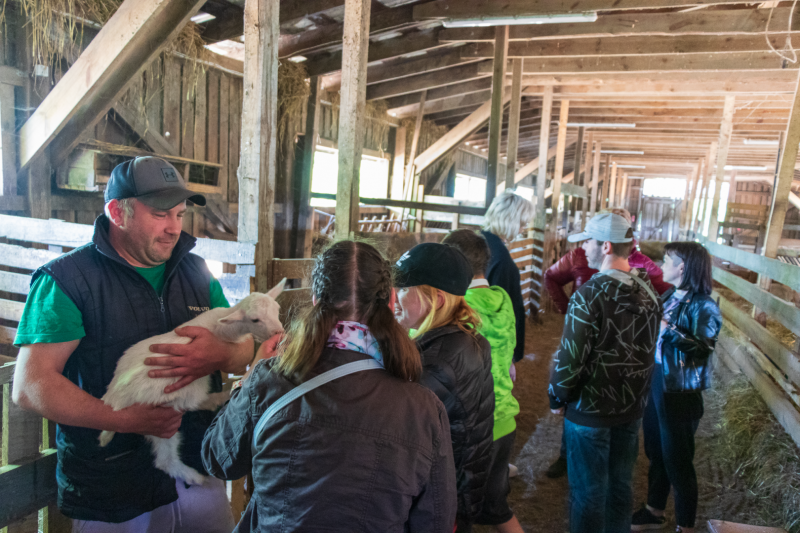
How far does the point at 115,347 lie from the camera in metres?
1.72

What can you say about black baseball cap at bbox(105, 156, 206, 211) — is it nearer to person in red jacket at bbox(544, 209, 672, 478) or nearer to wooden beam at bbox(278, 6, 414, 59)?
person in red jacket at bbox(544, 209, 672, 478)

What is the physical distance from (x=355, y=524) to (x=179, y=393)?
986 millimetres

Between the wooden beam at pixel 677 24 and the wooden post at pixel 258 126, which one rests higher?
the wooden beam at pixel 677 24

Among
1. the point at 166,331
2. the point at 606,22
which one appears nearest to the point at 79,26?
the point at 166,331

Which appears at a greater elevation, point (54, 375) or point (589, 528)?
point (54, 375)

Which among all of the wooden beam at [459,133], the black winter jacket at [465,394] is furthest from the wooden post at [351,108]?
the wooden beam at [459,133]

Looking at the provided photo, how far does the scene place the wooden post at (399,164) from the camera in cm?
1060

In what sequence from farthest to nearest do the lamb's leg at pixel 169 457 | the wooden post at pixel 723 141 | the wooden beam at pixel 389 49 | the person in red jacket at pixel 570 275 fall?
the wooden post at pixel 723 141 → the wooden beam at pixel 389 49 → the person in red jacket at pixel 570 275 → the lamb's leg at pixel 169 457

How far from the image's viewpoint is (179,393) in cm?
183

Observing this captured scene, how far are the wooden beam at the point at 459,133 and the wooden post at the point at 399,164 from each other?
34.6 inches

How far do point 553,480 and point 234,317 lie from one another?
3.00 meters

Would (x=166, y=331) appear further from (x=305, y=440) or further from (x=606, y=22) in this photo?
(x=606, y=22)

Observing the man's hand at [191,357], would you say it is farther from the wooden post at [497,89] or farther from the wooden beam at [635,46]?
the wooden beam at [635,46]

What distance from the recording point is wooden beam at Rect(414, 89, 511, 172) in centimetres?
849
